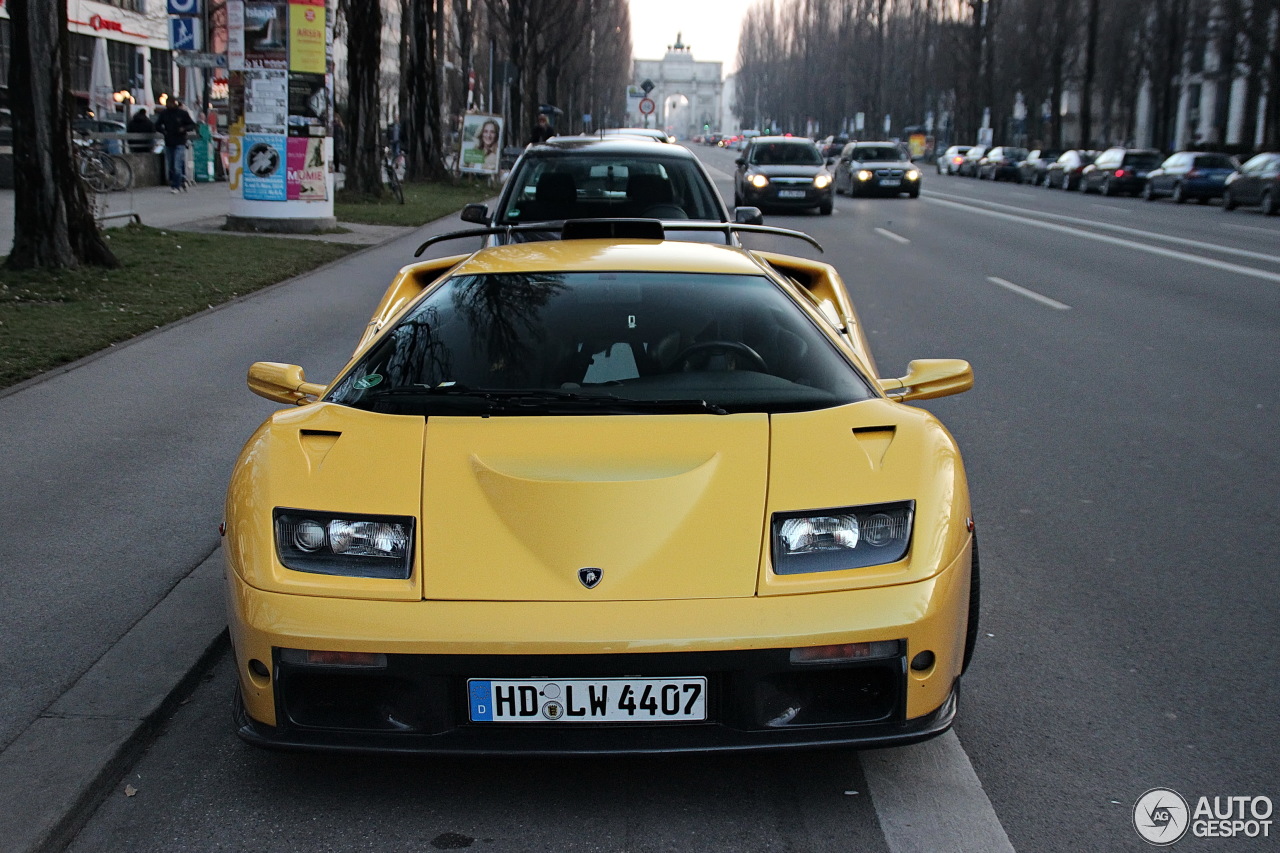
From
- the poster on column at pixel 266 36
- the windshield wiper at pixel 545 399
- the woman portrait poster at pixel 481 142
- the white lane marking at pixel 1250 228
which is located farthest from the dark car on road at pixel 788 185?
the windshield wiper at pixel 545 399

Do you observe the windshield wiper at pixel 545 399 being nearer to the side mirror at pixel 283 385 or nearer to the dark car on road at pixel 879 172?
the side mirror at pixel 283 385

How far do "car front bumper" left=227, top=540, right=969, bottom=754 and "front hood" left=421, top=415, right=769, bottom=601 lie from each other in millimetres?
68

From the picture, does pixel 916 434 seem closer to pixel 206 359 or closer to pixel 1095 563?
pixel 1095 563

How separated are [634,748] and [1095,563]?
2.73 metres

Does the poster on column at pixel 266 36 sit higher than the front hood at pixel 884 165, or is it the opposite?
the poster on column at pixel 266 36

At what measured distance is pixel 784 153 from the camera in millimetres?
28281

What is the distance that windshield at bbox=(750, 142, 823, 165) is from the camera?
28000 millimetres

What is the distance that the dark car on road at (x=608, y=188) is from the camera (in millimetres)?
9133

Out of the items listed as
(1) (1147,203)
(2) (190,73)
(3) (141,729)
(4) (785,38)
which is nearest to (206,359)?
(3) (141,729)

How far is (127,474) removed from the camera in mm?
6082

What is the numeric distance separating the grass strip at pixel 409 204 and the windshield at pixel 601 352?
18437 millimetres

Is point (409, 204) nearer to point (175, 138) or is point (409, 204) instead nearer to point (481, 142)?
point (175, 138)

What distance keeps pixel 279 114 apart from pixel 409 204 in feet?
25.3

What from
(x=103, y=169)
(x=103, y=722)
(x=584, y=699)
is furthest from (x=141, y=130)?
(x=584, y=699)
